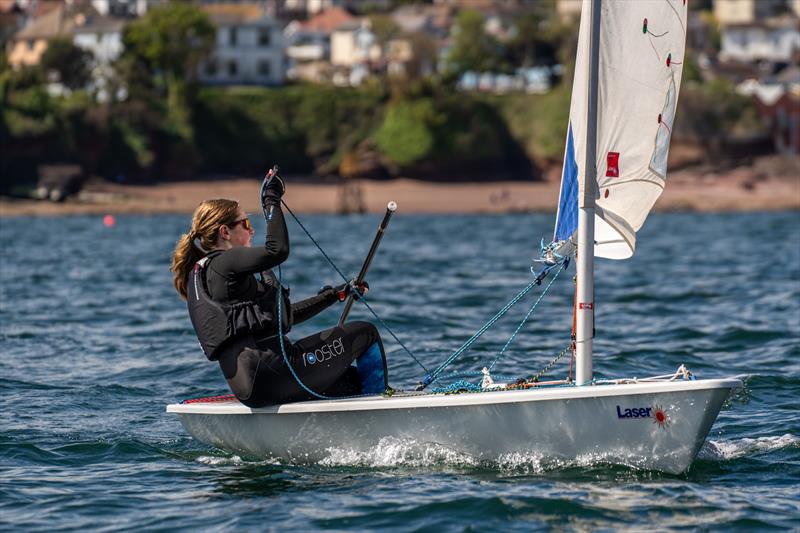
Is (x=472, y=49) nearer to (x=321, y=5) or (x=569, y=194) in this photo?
(x=321, y=5)

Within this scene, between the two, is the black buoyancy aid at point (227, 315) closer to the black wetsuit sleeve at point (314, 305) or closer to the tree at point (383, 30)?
the black wetsuit sleeve at point (314, 305)

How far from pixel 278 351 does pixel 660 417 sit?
2.86 meters

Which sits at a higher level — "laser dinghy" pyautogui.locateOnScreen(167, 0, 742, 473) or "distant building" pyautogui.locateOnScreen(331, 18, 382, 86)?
"distant building" pyautogui.locateOnScreen(331, 18, 382, 86)

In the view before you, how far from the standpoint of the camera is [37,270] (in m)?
29.8

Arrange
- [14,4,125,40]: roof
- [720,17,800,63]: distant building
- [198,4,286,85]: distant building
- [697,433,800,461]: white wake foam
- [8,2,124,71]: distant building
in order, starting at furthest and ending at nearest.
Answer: [720,17,800,63]: distant building → [198,4,286,85]: distant building → [14,4,125,40]: roof → [8,2,124,71]: distant building → [697,433,800,461]: white wake foam

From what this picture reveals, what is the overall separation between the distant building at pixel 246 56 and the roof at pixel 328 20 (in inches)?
995

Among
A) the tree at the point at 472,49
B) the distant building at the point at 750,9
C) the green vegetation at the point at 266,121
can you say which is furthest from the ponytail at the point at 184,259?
the distant building at the point at 750,9

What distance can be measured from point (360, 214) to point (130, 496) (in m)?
56.6

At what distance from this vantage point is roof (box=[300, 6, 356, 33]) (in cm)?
11981

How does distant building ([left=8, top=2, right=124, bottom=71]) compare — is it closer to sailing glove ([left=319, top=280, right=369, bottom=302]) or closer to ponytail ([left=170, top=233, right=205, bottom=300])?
ponytail ([left=170, top=233, right=205, bottom=300])

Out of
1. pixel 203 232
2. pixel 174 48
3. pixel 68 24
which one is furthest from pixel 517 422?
pixel 68 24

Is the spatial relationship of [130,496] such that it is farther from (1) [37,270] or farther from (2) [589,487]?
(1) [37,270]

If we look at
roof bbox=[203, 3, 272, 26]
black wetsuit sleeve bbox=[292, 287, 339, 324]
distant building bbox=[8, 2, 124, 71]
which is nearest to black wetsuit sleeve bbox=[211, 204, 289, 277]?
black wetsuit sleeve bbox=[292, 287, 339, 324]

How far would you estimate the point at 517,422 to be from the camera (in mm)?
9398
